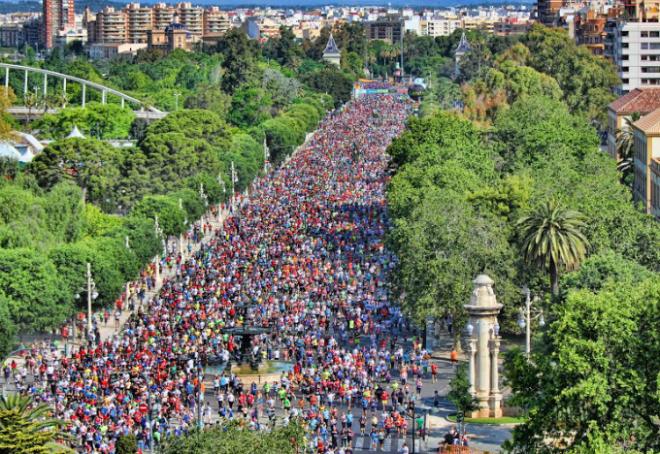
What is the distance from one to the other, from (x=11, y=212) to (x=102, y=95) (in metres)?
107

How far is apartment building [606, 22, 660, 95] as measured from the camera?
6211 inches

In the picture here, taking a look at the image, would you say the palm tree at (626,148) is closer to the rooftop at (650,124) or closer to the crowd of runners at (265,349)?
the rooftop at (650,124)

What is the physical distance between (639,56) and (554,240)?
98.5 meters

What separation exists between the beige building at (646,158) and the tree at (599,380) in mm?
54744

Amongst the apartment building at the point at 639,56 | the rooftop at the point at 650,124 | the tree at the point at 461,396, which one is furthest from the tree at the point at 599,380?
the apartment building at the point at 639,56

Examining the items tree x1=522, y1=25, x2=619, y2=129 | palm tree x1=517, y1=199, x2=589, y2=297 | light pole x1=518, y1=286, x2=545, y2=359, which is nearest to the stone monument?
light pole x1=518, y1=286, x2=545, y2=359

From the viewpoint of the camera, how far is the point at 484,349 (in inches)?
2250

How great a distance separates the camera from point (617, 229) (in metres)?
66.7

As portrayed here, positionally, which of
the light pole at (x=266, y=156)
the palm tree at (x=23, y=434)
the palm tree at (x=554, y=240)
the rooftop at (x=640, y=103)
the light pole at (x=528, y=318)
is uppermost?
the rooftop at (x=640, y=103)

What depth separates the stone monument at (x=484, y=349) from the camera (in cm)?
5647

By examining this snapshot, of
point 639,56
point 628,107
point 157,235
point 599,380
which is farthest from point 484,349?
point 639,56

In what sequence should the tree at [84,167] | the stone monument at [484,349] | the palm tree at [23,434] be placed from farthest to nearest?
1. the tree at [84,167]
2. the stone monument at [484,349]
3. the palm tree at [23,434]

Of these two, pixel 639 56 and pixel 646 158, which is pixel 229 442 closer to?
pixel 646 158

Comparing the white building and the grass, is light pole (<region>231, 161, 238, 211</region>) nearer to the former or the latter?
the white building
